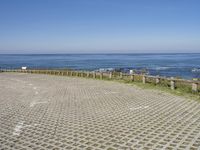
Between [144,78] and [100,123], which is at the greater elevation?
[144,78]

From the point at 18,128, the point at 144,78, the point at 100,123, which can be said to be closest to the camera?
the point at 18,128

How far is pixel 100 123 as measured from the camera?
31.8ft

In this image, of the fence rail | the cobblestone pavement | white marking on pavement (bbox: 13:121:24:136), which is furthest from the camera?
the fence rail

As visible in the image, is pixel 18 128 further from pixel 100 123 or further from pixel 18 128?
pixel 100 123

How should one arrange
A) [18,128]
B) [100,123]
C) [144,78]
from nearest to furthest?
[18,128], [100,123], [144,78]

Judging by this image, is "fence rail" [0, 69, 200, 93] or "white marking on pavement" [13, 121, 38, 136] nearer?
"white marking on pavement" [13, 121, 38, 136]

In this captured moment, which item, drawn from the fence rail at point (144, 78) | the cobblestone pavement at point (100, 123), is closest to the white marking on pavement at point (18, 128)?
the cobblestone pavement at point (100, 123)

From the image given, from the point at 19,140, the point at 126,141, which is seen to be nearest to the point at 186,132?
the point at 126,141

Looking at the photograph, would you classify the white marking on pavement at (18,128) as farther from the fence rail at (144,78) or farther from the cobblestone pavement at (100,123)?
the fence rail at (144,78)

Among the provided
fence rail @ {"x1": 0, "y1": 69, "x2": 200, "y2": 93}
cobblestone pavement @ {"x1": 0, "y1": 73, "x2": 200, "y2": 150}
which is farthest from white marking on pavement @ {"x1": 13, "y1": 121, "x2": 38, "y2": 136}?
fence rail @ {"x1": 0, "y1": 69, "x2": 200, "y2": 93}

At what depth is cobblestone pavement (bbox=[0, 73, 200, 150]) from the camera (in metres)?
7.40

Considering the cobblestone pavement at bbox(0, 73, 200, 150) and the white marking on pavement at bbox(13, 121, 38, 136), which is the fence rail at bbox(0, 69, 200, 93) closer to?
the cobblestone pavement at bbox(0, 73, 200, 150)

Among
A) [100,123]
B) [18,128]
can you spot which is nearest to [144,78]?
[100,123]

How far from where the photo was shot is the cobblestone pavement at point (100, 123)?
740 centimetres
